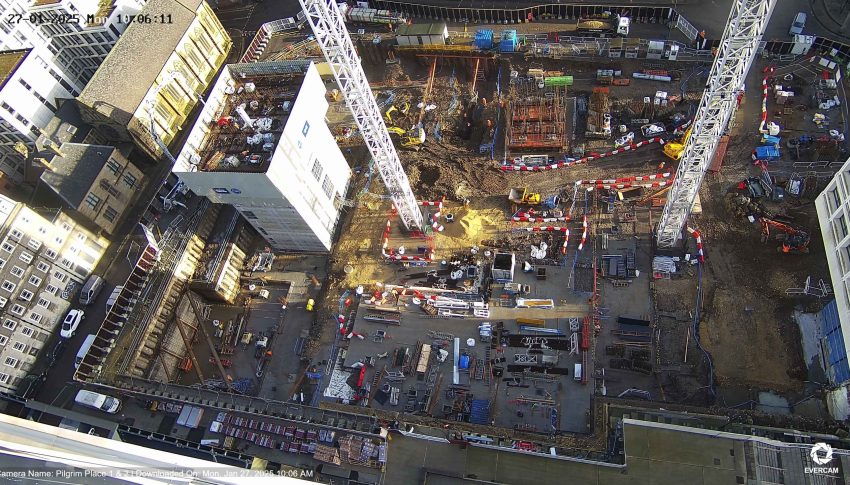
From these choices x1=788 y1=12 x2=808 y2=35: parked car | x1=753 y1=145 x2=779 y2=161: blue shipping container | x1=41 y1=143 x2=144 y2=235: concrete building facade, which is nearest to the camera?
x1=753 y1=145 x2=779 y2=161: blue shipping container

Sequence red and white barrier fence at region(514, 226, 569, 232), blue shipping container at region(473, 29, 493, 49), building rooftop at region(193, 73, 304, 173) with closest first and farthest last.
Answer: building rooftop at region(193, 73, 304, 173), red and white barrier fence at region(514, 226, 569, 232), blue shipping container at region(473, 29, 493, 49)

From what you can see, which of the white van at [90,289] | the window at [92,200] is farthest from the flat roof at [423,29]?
the white van at [90,289]

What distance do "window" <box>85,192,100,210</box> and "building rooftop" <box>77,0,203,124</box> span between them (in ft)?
39.7

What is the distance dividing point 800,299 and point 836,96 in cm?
2963

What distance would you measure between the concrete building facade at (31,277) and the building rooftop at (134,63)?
1813 centimetres

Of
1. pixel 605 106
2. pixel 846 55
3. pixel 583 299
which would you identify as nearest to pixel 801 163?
pixel 846 55

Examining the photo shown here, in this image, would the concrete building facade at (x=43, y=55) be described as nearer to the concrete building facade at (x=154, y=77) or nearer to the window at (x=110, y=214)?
the concrete building facade at (x=154, y=77)

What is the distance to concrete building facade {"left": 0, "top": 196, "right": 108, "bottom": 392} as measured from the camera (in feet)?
207

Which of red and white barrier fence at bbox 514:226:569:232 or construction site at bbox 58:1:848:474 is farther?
red and white barrier fence at bbox 514:226:569:232

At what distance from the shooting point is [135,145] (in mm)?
79875

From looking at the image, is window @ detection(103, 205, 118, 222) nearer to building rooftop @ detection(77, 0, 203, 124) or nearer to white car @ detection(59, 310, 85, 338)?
building rooftop @ detection(77, 0, 203, 124)

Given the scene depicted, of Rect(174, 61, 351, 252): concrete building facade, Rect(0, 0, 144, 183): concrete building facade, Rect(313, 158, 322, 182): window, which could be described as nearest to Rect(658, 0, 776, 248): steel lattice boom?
Rect(313, 158, 322, 182): window

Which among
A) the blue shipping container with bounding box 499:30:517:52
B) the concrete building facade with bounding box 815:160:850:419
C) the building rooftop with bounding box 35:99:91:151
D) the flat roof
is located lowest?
the concrete building facade with bounding box 815:160:850:419

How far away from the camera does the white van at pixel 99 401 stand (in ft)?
198
